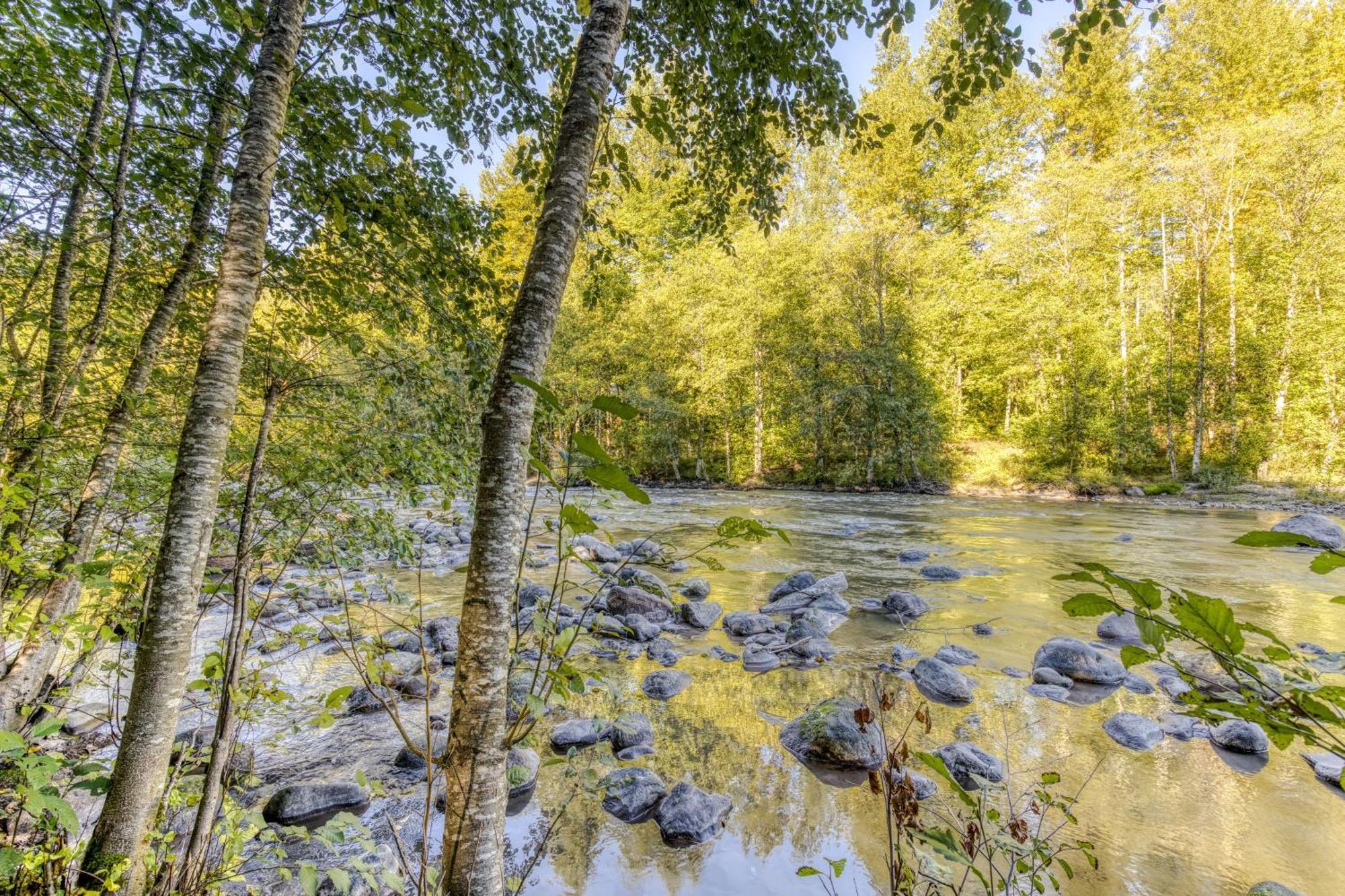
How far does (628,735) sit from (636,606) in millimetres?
2955

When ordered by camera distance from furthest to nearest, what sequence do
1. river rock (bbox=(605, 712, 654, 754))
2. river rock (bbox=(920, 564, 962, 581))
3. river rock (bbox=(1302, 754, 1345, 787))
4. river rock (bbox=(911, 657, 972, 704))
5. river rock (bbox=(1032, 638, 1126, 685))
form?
river rock (bbox=(920, 564, 962, 581))
river rock (bbox=(1032, 638, 1126, 685))
river rock (bbox=(911, 657, 972, 704))
river rock (bbox=(605, 712, 654, 754))
river rock (bbox=(1302, 754, 1345, 787))

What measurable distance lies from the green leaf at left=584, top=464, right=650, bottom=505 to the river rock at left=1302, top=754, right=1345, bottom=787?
5.09 meters

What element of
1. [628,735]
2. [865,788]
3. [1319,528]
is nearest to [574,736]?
[628,735]

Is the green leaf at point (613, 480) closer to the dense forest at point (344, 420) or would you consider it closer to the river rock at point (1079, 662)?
the dense forest at point (344, 420)

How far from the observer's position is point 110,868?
60.2 inches

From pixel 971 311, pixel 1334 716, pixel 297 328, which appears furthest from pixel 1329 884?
pixel 971 311

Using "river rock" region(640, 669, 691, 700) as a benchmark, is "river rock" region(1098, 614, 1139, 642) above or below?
above

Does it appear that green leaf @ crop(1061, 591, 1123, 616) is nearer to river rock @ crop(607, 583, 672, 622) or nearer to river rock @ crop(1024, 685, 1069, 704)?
river rock @ crop(1024, 685, 1069, 704)

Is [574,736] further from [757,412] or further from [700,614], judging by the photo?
[757,412]

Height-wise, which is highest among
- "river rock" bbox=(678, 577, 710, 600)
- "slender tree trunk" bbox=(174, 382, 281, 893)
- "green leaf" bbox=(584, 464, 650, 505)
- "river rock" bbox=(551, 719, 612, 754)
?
"green leaf" bbox=(584, 464, 650, 505)

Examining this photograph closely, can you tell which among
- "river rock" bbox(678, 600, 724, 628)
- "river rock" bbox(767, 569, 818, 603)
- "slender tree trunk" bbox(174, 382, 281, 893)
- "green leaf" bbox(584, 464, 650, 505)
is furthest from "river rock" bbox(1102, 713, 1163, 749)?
"slender tree trunk" bbox(174, 382, 281, 893)

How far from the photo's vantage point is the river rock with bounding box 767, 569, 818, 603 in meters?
7.56

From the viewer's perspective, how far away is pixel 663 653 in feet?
17.9

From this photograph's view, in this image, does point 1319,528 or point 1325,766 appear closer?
point 1325,766
